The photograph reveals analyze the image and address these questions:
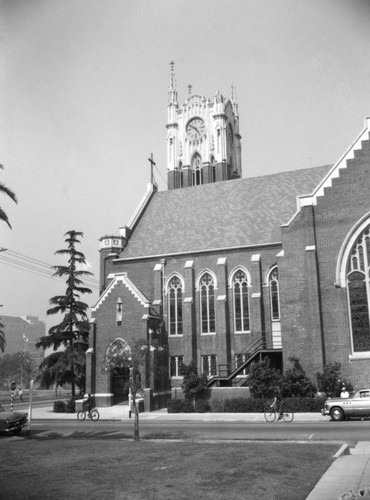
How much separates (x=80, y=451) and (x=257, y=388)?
1708cm

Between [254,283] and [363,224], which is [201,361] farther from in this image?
[363,224]

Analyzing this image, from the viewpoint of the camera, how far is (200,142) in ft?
224

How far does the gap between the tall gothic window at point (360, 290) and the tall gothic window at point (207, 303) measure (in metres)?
11.1

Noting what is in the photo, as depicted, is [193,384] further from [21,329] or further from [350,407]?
[21,329]

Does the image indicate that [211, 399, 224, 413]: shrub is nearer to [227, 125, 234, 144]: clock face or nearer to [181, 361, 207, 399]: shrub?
[181, 361, 207, 399]: shrub

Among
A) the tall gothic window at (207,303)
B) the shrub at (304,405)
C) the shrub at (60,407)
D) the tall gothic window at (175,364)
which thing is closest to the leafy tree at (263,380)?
the shrub at (304,405)

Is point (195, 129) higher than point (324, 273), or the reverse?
point (195, 129)

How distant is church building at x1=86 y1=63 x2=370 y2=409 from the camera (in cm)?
3156

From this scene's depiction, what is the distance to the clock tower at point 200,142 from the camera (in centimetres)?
6644

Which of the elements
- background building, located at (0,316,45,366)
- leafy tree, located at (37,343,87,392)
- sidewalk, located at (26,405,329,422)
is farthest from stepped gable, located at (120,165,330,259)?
background building, located at (0,316,45,366)

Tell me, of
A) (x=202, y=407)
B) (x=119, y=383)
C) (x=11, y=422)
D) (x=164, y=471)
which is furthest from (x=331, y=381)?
(x=164, y=471)

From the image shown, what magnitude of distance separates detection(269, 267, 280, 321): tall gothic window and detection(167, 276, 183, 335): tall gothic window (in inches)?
271

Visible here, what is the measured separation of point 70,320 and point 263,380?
52.0 ft

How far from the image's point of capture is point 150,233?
45938mm
